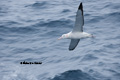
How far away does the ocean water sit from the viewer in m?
19.1

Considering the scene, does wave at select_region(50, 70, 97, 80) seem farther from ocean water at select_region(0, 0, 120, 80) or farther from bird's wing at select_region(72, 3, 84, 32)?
bird's wing at select_region(72, 3, 84, 32)

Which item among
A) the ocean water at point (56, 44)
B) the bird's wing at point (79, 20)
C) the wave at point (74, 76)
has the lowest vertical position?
the wave at point (74, 76)

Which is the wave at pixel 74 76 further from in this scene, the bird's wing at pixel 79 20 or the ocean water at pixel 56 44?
the bird's wing at pixel 79 20

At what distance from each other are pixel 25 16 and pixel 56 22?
4.20 metres

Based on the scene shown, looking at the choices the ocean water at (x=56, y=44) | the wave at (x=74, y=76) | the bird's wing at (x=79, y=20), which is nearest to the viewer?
the bird's wing at (x=79, y=20)

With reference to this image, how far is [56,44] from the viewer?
73.4 ft

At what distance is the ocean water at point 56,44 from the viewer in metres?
19.1

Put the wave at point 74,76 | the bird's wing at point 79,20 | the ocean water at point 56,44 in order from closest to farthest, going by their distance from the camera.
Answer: the bird's wing at point 79,20
the wave at point 74,76
the ocean water at point 56,44

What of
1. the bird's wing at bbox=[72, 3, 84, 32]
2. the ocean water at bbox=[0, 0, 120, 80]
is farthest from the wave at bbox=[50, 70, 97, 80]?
the bird's wing at bbox=[72, 3, 84, 32]

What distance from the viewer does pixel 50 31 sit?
957 inches

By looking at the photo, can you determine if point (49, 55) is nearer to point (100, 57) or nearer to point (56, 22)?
point (100, 57)

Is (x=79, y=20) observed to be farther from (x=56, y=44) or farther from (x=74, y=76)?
(x=56, y=44)

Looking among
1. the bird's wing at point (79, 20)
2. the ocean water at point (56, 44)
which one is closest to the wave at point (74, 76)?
the ocean water at point (56, 44)

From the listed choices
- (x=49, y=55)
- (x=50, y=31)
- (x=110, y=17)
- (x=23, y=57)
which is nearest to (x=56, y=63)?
(x=49, y=55)
